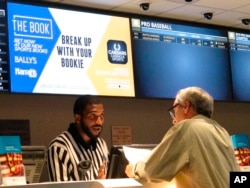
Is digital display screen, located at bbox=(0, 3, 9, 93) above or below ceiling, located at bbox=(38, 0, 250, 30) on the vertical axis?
below

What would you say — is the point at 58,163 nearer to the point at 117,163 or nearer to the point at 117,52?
the point at 117,163

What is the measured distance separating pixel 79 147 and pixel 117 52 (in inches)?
56.9

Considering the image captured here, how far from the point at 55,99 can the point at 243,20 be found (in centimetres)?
204

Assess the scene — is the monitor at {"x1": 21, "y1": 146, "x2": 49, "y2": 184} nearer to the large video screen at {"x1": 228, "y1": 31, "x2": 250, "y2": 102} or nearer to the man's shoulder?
the man's shoulder

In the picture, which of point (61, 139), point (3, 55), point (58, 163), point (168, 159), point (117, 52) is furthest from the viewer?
point (117, 52)

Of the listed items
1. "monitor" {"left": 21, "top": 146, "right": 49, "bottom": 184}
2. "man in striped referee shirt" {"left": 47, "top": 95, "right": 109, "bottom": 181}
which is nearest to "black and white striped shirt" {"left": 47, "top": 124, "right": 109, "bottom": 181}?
"man in striped referee shirt" {"left": 47, "top": 95, "right": 109, "bottom": 181}

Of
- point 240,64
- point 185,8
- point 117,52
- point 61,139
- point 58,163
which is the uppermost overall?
point 185,8

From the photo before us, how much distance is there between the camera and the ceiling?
4453mm

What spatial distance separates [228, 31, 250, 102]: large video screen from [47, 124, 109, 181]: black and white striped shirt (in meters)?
2.20

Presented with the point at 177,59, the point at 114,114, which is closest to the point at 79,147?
the point at 114,114

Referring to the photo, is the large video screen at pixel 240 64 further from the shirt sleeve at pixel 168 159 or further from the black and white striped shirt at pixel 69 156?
the shirt sleeve at pixel 168 159

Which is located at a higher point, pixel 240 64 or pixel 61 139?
pixel 240 64

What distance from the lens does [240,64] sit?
17.4 feet

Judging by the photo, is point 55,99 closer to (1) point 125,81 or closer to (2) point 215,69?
(1) point 125,81
